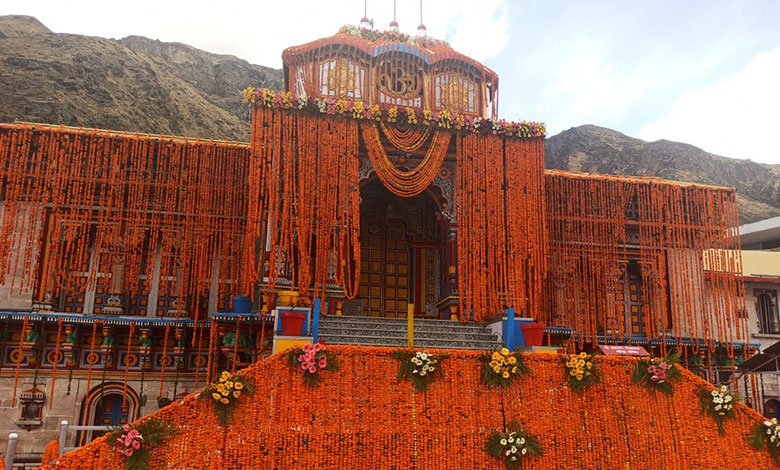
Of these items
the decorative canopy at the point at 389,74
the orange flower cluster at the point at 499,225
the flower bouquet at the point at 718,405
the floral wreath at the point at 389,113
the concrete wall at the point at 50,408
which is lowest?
the concrete wall at the point at 50,408

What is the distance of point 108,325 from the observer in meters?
12.8

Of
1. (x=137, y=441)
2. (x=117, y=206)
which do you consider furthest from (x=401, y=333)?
(x=117, y=206)

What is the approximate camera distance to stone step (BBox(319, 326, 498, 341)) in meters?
11.5

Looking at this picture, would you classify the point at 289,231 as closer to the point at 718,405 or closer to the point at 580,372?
the point at 580,372

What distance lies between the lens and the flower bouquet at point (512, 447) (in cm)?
759

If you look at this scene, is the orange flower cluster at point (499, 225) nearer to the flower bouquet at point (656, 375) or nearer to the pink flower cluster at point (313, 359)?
the flower bouquet at point (656, 375)

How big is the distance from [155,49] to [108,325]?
36300mm

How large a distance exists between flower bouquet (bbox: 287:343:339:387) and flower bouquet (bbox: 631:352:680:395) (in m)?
4.65

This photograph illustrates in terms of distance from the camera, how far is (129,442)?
6.71 m

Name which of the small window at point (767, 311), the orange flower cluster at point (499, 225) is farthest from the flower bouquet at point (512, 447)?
the small window at point (767, 311)

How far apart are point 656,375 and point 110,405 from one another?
11.6 meters

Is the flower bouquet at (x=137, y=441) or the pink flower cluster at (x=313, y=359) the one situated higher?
the pink flower cluster at (x=313, y=359)

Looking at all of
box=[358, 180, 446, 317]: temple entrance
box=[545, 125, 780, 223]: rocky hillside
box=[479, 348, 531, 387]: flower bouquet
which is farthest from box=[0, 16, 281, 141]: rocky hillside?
box=[479, 348, 531, 387]: flower bouquet

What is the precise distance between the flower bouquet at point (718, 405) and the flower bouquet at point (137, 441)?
7.77 meters
